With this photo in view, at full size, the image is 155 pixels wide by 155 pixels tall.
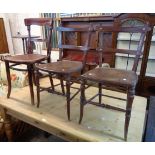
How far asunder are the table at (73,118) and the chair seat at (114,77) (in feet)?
1.32

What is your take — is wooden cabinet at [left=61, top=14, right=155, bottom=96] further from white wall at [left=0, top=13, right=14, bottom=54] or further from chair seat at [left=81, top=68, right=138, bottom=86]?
white wall at [left=0, top=13, right=14, bottom=54]

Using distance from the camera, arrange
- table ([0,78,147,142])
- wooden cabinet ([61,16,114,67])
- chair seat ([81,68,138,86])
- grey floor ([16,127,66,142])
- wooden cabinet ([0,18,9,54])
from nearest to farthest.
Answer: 1. chair seat ([81,68,138,86])
2. table ([0,78,147,142])
3. grey floor ([16,127,66,142])
4. wooden cabinet ([61,16,114,67])
5. wooden cabinet ([0,18,9,54])

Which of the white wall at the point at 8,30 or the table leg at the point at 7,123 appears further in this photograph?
the white wall at the point at 8,30

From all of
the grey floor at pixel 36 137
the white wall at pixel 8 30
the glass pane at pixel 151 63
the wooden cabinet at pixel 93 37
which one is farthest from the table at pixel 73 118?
the white wall at pixel 8 30

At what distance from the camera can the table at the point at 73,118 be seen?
123 centimetres

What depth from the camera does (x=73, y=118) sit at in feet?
4.66

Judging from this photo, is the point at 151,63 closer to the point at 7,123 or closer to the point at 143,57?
the point at 143,57

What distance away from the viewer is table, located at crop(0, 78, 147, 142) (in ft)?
4.02

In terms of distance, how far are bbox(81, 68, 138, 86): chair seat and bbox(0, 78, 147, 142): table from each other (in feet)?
1.32

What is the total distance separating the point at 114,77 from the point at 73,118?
1.75 ft

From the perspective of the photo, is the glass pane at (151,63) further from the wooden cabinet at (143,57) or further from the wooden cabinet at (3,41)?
the wooden cabinet at (3,41)

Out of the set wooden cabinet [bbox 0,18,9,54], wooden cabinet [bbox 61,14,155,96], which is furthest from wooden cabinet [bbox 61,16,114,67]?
wooden cabinet [bbox 0,18,9,54]
